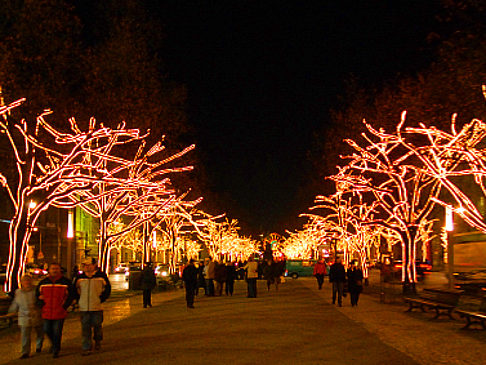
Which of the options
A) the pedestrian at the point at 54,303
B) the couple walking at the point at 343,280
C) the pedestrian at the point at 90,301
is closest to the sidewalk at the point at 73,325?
the pedestrian at the point at 54,303

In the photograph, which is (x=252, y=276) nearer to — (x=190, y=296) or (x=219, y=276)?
A: (x=219, y=276)

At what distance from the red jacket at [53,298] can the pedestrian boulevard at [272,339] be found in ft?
2.54

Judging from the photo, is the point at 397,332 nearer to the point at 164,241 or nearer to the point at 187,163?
the point at 187,163

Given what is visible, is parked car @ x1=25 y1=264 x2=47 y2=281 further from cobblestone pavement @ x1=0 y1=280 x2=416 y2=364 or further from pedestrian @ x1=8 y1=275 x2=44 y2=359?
pedestrian @ x1=8 y1=275 x2=44 y2=359

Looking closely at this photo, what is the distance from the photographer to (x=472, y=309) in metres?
16.8

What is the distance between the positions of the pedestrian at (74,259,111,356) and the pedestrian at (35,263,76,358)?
0.26 m

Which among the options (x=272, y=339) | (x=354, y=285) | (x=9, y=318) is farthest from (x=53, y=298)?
(x=354, y=285)

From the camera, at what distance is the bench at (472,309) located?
15938 millimetres

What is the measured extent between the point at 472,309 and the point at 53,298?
32.1ft

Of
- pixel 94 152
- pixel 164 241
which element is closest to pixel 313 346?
pixel 94 152

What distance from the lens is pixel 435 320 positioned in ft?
62.7

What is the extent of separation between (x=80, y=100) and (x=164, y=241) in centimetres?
5515

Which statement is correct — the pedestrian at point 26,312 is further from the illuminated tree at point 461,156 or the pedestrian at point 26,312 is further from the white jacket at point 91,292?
the illuminated tree at point 461,156

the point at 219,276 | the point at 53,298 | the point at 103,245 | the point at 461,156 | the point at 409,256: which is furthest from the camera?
the point at 219,276
